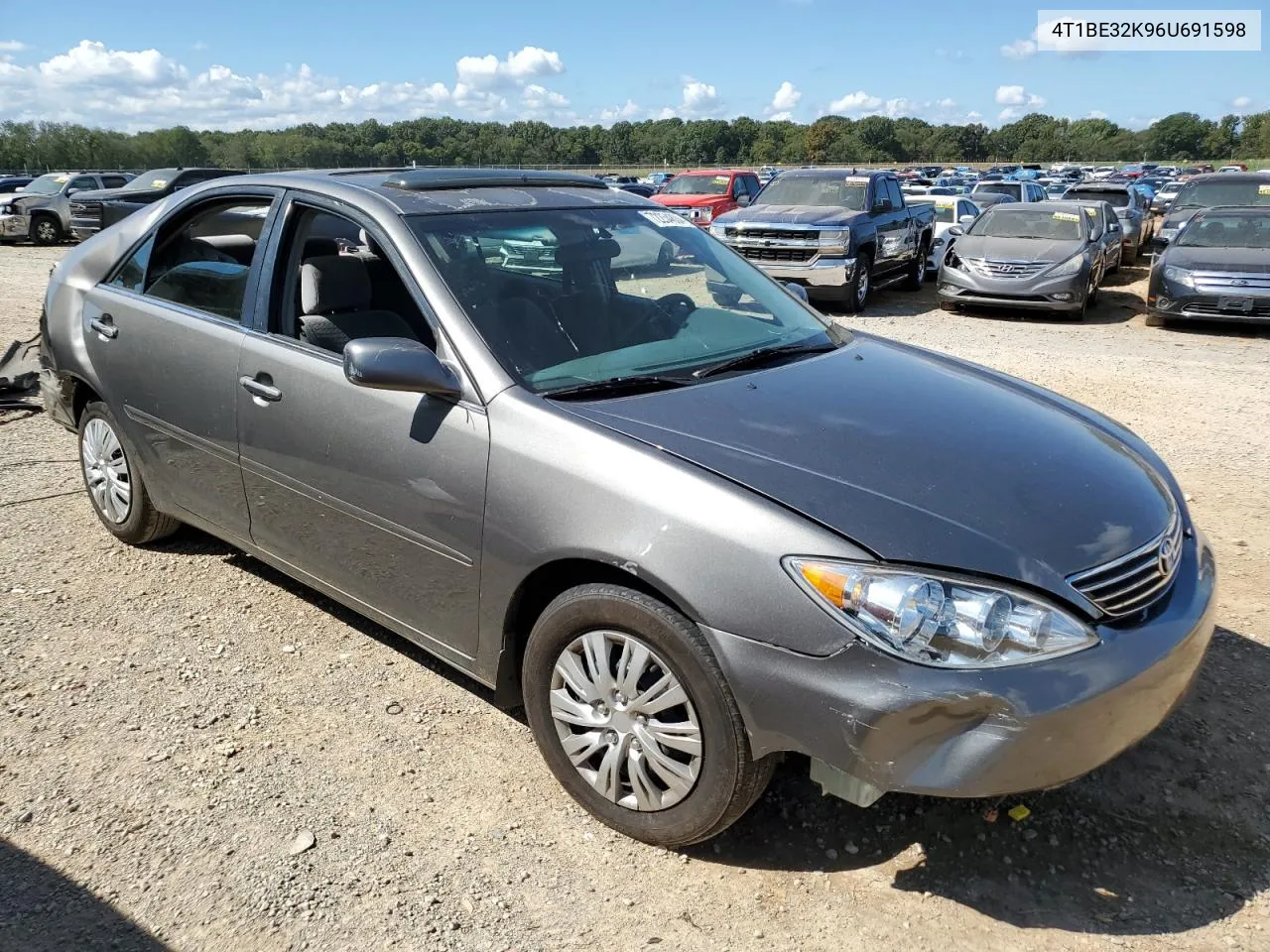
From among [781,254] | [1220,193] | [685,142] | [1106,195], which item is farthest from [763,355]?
[685,142]

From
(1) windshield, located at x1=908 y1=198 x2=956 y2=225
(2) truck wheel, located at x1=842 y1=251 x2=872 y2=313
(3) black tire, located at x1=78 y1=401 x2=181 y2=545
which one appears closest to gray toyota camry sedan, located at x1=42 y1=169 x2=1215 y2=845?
(3) black tire, located at x1=78 y1=401 x2=181 y2=545

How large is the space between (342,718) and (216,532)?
1.15 meters

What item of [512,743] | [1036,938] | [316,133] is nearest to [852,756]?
[1036,938]

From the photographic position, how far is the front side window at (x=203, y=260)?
3812 mm

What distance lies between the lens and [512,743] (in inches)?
127

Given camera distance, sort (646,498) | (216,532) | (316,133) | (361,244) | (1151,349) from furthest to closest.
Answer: (316,133) < (1151,349) < (216,532) < (361,244) < (646,498)

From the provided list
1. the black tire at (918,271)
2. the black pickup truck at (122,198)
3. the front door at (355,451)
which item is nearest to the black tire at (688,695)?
the front door at (355,451)

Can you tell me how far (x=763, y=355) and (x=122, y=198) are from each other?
19876 mm

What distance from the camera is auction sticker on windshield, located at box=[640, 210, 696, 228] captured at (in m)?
4.00

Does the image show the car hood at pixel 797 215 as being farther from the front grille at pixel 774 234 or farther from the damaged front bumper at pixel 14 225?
the damaged front bumper at pixel 14 225

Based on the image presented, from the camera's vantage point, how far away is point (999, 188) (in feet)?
77.8

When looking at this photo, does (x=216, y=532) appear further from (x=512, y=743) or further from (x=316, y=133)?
(x=316, y=133)

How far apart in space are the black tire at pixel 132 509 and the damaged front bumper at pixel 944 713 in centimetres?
318

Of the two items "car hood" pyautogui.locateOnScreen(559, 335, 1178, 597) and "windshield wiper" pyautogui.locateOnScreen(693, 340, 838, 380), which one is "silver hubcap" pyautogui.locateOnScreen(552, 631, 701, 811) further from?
"windshield wiper" pyautogui.locateOnScreen(693, 340, 838, 380)
